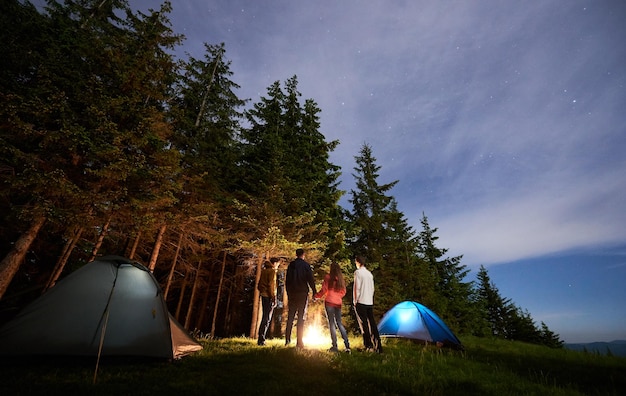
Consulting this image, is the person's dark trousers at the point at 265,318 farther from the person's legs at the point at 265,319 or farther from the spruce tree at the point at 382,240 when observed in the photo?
the spruce tree at the point at 382,240

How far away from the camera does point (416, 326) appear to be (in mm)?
10148

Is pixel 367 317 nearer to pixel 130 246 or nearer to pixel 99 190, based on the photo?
pixel 99 190

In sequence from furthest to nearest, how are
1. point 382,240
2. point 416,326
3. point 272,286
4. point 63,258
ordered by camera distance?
point 382,240
point 63,258
point 416,326
point 272,286

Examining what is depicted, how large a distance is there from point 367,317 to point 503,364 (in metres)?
3.37

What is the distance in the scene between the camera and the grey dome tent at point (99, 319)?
5031 millimetres

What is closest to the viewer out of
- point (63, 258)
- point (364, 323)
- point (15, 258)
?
point (364, 323)

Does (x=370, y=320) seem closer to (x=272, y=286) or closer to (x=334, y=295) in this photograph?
(x=334, y=295)

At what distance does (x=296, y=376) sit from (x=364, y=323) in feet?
11.2

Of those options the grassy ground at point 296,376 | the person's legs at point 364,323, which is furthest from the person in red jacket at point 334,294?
the grassy ground at point 296,376

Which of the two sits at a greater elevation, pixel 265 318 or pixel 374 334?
pixel 265 318

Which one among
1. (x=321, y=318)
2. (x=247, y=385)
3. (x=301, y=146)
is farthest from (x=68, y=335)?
(x=301, y=146)

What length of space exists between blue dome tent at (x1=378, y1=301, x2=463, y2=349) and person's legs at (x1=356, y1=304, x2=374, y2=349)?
3289 millimetres

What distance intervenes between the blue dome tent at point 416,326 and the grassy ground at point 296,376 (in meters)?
3.17

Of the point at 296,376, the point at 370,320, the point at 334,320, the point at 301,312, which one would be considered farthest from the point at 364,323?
the point at 296,376
